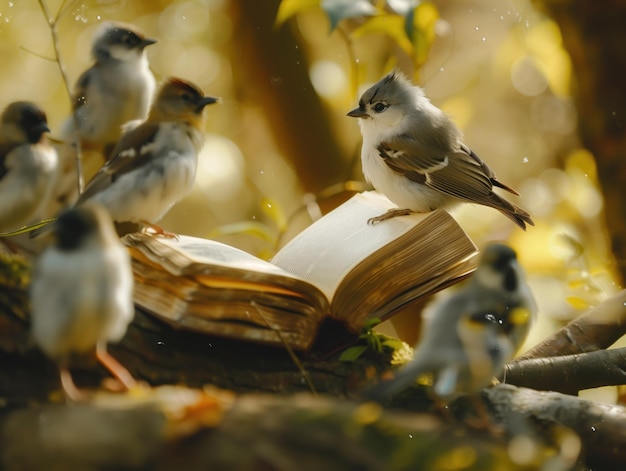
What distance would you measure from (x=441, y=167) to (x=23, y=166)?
148 cm

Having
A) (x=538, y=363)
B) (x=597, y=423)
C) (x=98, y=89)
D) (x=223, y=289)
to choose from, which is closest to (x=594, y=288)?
(x=538, y=363)

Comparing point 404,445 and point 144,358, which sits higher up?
point 404,445

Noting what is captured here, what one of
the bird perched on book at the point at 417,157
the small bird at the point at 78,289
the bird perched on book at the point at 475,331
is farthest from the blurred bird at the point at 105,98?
the bird perched on book at the point at 475,331

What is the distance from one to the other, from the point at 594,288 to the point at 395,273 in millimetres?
1344

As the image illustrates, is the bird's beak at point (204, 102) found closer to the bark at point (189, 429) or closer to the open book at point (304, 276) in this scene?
the open book at point (304, 276)

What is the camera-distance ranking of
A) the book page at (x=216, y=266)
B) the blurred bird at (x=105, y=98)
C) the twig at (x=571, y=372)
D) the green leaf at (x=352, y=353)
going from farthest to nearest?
the blurred bird at (x=105, y=98)
the twig at (x=571, y=372)
the green leaf at (x=352, y=353)
the book page at (x=216, y=266)

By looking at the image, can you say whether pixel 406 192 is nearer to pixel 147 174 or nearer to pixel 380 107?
pixel 380 107

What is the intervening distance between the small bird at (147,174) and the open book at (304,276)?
55cm

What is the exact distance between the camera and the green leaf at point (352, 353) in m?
1.81

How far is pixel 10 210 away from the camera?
2902mm

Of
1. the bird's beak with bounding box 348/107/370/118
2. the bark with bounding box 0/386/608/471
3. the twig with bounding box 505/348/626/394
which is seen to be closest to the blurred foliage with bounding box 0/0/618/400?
the bird's beak with bounding box 348/107/370/118

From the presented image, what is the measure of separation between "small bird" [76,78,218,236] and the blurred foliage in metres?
1.01

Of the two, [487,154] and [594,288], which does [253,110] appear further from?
[594,288]

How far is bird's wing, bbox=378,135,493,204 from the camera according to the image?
263cm
